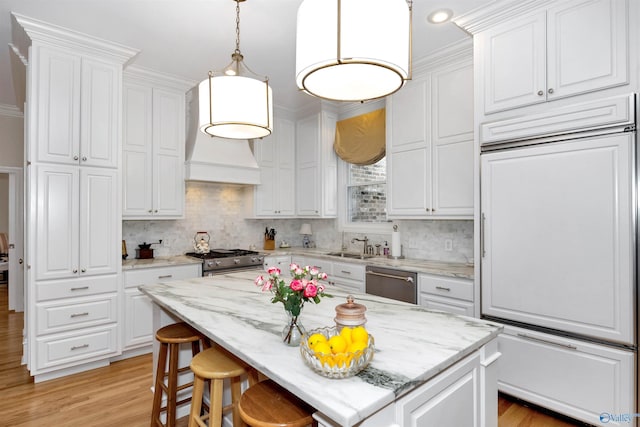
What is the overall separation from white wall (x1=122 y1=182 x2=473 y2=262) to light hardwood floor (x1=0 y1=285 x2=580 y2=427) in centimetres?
130

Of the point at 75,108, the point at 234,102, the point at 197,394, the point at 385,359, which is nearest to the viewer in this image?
the point at 385,359

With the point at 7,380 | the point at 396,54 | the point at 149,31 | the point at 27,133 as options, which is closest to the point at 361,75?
the point at 396,54

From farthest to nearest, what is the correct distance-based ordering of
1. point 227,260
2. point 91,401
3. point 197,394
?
point 227,260 → point 91,401 → point 197,394

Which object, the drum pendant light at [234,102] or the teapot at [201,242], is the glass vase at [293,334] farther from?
the teapot at [201,242]

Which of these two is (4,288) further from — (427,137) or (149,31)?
(427,137)

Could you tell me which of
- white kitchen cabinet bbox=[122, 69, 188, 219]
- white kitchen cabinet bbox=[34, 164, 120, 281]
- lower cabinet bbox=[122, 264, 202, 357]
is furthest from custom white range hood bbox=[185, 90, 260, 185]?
lower cabinet bbox=[122, 264, 202, 357]

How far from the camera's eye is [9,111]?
4.62m

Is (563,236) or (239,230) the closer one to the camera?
(563,236)

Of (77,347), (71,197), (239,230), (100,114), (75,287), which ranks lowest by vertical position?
(77,347)

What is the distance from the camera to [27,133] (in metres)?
2.76

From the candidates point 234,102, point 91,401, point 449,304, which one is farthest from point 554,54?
point 91,401

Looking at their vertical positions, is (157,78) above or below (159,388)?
above

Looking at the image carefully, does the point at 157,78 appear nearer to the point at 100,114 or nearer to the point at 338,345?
the point at 100,114

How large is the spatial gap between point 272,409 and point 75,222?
2.61 m
